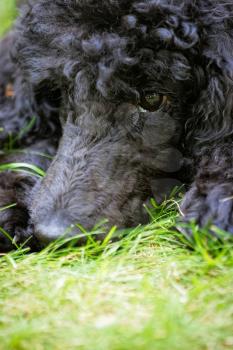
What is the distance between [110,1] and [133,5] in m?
0.11

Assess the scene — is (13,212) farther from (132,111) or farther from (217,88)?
(217,88)

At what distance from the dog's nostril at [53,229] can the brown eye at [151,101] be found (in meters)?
0.64

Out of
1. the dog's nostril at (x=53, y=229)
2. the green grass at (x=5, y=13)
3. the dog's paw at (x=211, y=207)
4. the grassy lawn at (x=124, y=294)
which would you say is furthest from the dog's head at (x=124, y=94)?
the green grass at (x=5, y=13)

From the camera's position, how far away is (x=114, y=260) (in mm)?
2305

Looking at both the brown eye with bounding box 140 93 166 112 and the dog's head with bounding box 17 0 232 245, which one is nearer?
the dog's head with bounding box 17 0 232 245

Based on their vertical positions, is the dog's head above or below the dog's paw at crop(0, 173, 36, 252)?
A: above

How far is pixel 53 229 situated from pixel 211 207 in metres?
0.65

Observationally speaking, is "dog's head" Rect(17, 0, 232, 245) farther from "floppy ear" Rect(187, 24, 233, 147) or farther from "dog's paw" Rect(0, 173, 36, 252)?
"dog's paw" Rect(0, 173, 36, 252)

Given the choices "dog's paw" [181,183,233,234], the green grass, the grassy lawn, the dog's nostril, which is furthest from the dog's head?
the green grass

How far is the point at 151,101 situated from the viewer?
255 centimetres

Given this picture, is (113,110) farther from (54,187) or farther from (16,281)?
(16,281)

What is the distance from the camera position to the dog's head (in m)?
2.40

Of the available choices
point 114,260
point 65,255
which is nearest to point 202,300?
point 114,260

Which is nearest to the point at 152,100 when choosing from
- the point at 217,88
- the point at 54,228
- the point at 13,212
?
the point at 217,88
